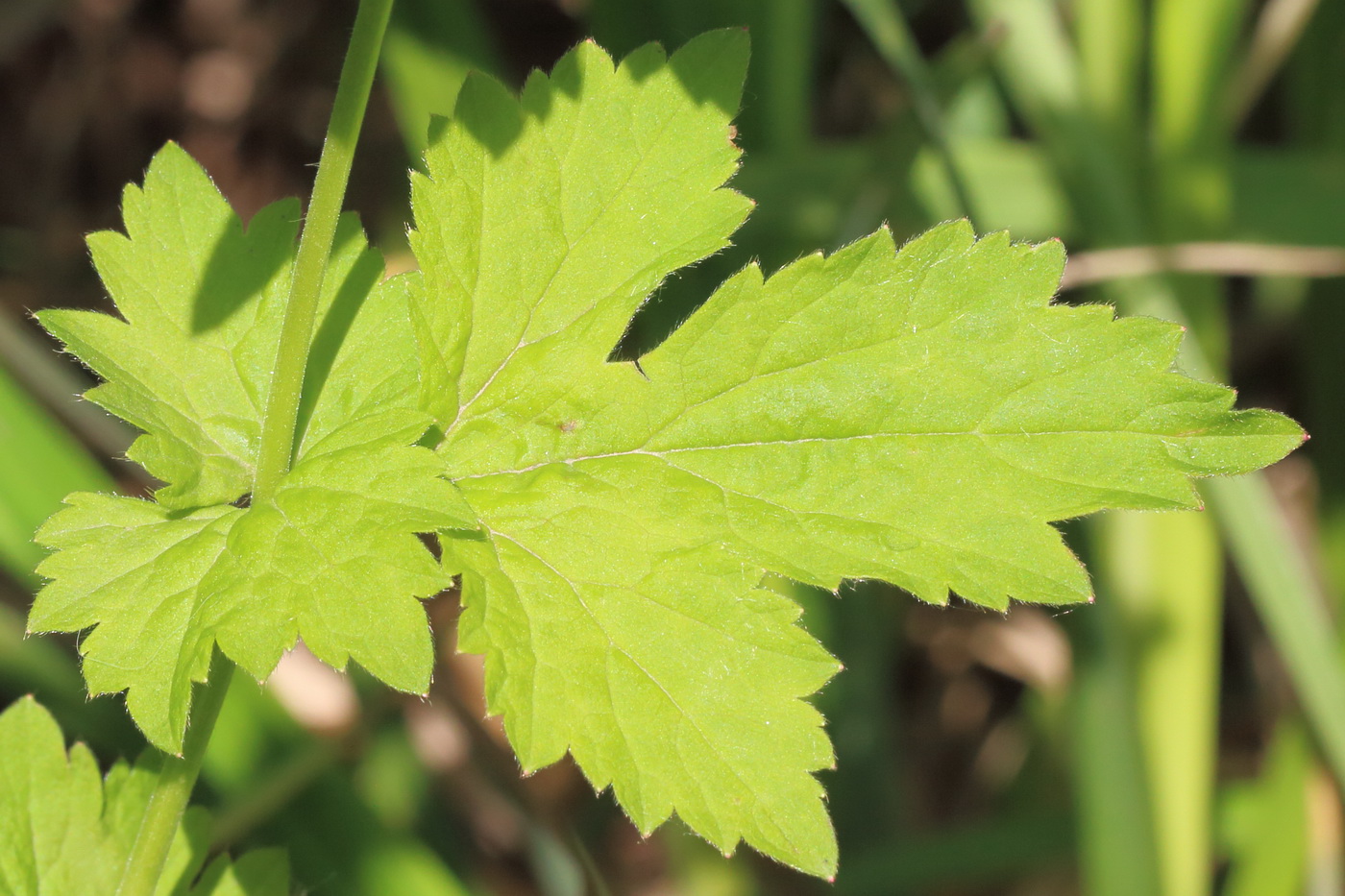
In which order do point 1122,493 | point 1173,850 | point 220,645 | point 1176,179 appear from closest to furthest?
point 220,645, point 1122,493, point 1173,850, point 1176,179

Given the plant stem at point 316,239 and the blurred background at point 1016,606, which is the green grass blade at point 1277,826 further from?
the plant stem at point 316,239

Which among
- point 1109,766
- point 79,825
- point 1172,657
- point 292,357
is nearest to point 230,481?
point 292,357

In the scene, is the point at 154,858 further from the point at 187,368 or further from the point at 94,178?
the point at 94,178

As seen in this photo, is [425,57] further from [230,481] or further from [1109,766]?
[1109,766]

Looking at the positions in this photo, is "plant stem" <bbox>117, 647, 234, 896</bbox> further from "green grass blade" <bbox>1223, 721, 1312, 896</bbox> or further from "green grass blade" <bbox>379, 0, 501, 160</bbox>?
"green grass blade" <bbox>1223, 721, 1312, 896</bbox>

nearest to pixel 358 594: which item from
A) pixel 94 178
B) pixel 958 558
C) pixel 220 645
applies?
pixel 220 645
